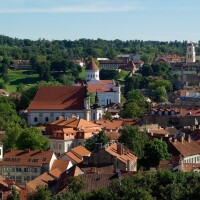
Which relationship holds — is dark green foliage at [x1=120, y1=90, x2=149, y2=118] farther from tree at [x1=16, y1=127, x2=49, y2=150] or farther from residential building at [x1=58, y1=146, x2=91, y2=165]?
residential building at [x1=58, y1=146, x2=91, y2=165]

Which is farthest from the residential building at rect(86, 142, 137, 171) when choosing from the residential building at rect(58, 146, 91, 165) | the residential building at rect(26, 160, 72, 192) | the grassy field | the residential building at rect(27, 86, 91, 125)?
the grassy field

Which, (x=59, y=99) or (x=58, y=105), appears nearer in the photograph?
(x=58, y=105)

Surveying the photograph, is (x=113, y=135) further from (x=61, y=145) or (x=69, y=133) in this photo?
(x=69, y=133)

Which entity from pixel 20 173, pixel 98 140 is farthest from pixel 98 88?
pixel 20 173

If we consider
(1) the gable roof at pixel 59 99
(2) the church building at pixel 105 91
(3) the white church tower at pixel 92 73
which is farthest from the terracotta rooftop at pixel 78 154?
(3) the white church tower at pixel 92 73

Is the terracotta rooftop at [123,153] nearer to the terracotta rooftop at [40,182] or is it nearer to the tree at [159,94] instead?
the terracotta rooftop at [40,182]

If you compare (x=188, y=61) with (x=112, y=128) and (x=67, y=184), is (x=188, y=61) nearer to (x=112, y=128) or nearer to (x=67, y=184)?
(x=112, y=128)
